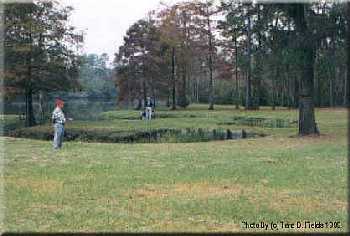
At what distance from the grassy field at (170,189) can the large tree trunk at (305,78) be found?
6.52 meters

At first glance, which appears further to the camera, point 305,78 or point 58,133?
point 305,78

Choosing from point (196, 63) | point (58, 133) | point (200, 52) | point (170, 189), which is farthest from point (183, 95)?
point (170, 189)

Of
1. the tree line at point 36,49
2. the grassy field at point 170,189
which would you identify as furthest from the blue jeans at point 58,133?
the tree line at point 36,49

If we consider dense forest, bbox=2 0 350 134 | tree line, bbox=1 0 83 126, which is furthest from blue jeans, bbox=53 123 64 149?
tree line, bbox=1 0 83 126

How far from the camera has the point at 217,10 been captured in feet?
174

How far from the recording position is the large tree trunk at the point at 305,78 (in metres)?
22.2

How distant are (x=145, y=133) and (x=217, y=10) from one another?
28900 mm

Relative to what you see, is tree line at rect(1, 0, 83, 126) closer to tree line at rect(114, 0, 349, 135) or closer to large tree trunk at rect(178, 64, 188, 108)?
tree line at rect(114, 0, 349, 135)

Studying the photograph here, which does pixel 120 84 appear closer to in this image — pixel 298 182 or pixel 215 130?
pixel 215 130

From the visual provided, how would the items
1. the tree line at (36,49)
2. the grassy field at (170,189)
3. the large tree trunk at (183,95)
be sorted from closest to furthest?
1. the grassy field at (170,189)
2. the tree line at (36,49)
3. the large tree trunk at (183,95)

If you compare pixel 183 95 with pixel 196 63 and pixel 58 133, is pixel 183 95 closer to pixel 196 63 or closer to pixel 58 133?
pixel 196 63

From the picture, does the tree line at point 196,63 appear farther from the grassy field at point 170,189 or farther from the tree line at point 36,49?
the grassy field at point 170,189

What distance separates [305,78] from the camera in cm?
2300

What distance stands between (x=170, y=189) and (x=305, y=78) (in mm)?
14672
